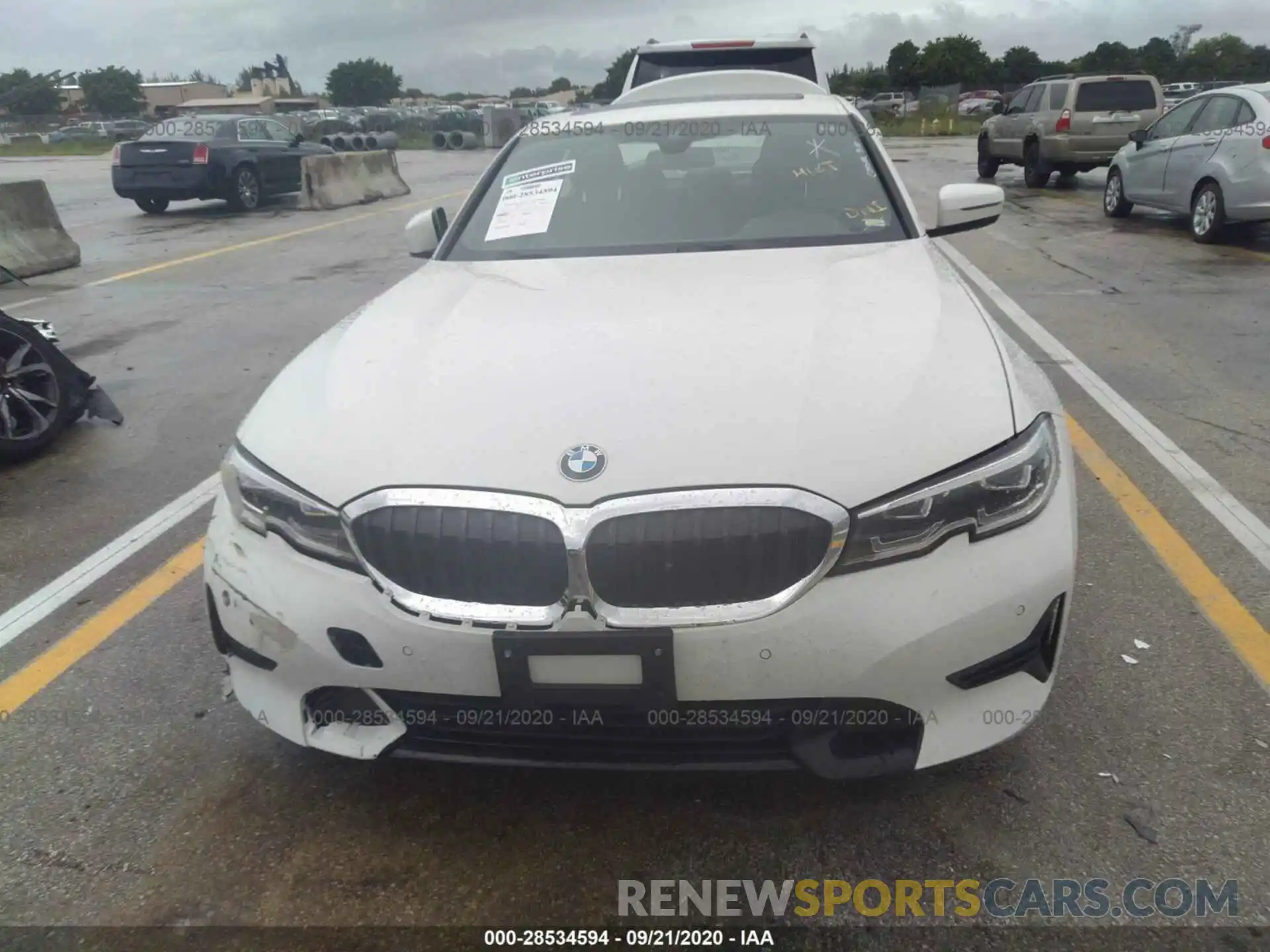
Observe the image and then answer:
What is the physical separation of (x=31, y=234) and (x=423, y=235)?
9.40 metres

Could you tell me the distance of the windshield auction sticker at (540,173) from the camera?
390 centimetres

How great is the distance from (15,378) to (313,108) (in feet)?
183

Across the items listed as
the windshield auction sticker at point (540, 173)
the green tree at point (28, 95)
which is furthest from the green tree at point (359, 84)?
the windshield auction sticker at point (540, 173)

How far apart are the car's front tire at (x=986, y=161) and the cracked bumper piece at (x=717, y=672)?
1870cm

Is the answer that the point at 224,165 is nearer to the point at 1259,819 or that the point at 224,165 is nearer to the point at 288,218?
the point at 288,218

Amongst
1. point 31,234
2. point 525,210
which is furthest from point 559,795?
point 31,234

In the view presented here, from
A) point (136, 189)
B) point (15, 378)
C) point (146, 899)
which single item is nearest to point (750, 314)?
point (146, 899)

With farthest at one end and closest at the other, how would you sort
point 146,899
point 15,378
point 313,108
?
1. point 313,108
2. point 15,378
3. point 146,899

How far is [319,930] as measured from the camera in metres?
2.16

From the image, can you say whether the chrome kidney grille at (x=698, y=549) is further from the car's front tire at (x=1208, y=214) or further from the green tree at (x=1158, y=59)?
the green tree at (x=1158, y=59)

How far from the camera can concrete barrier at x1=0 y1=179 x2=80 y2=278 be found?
10.9 m

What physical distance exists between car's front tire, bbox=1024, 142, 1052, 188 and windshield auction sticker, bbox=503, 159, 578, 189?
1523cm

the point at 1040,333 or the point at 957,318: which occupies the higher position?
the point at 957,318

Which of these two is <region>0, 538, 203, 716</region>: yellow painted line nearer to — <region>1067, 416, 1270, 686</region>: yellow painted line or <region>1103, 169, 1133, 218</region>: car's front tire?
<region>1067, 416, 1270, 686</region>: yellow painted line
